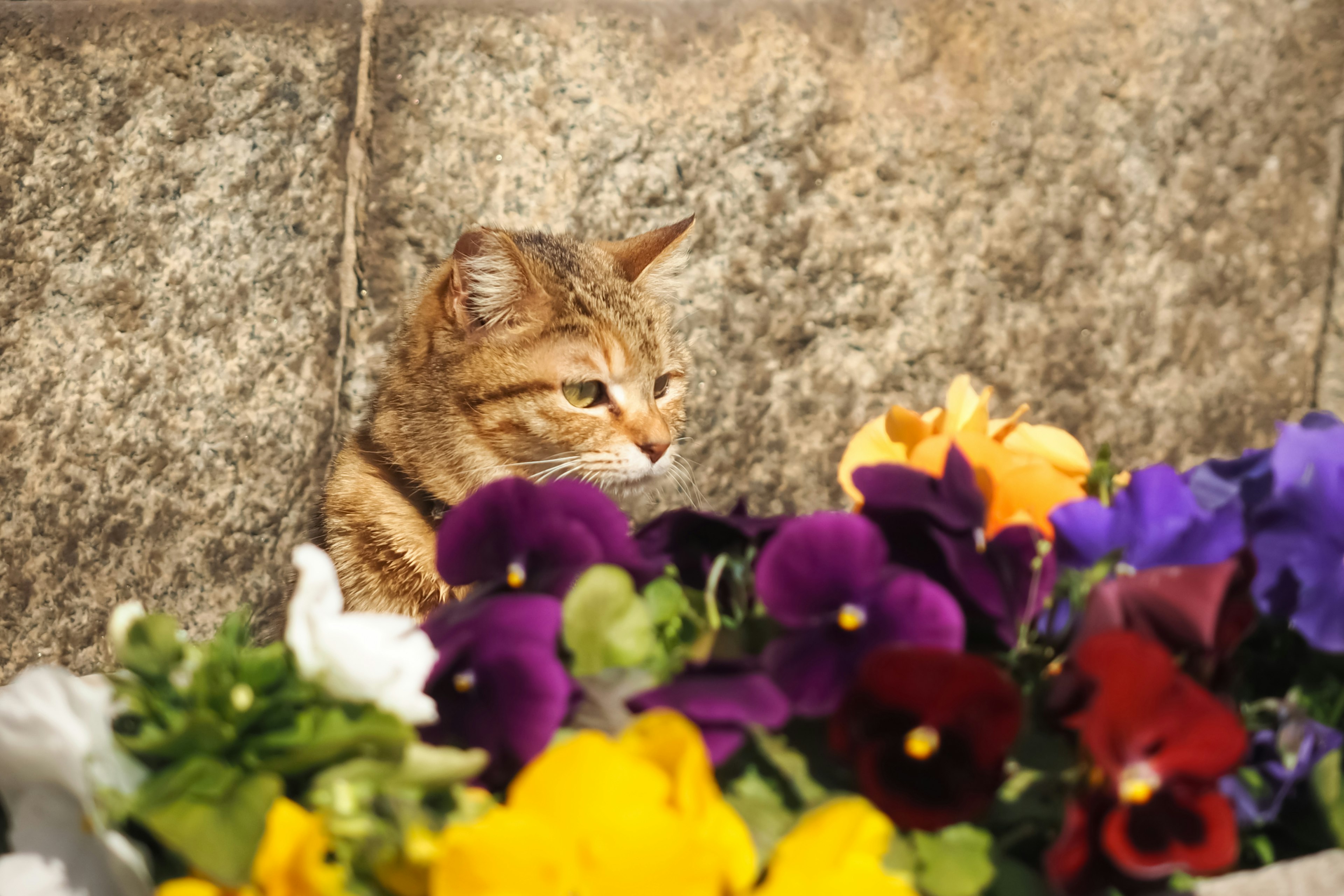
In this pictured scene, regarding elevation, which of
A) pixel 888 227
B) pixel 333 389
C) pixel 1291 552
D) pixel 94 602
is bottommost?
pixel 94 602

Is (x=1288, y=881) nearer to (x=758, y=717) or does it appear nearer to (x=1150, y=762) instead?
(x=1150, y=762)

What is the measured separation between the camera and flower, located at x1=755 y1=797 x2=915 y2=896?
432 mm

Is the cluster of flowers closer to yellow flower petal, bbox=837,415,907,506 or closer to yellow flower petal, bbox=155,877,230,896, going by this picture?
yellow flower petal, bbox=155,877,230,896

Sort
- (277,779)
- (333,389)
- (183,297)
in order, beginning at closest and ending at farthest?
(277,779) → (183,297) → (333,389)

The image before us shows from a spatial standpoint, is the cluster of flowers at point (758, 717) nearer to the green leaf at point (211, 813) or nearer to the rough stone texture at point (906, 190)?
the green leaf at point (211, 813)

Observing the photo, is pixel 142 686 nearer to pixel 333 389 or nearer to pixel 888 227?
pixel 333 389

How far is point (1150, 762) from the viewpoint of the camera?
18.0 inches

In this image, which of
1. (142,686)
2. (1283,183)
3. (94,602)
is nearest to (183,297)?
(94,602)

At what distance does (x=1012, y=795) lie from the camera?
0.50 metres

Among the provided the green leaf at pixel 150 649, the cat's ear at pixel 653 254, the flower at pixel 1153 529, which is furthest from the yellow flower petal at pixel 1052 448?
the cat's ear at pixel 653 254

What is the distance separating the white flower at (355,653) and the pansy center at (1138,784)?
13.7 inches

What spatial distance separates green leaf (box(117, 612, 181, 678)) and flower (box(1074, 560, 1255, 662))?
0.48 metres

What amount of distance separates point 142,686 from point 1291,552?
0.66 metres

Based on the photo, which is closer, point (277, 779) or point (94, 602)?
point (277, 779)
